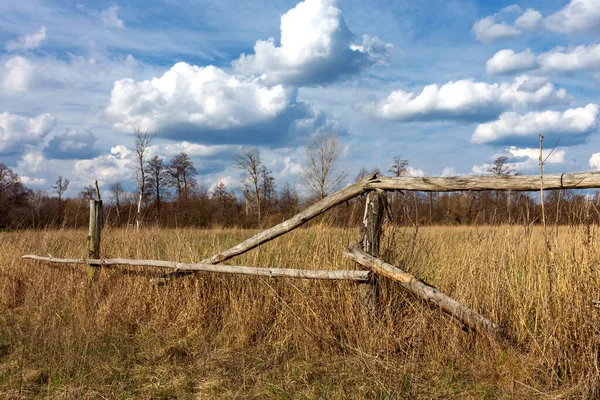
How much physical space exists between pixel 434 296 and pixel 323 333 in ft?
3.81

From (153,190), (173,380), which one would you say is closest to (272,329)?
(173,380)

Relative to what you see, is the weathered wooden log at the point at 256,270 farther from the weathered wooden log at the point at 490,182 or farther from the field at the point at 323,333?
the weathered wooden log at the point at 490,182

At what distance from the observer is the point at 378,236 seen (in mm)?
4652

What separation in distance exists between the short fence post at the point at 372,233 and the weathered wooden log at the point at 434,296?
0.49ft

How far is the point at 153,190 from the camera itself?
38094 millimetres

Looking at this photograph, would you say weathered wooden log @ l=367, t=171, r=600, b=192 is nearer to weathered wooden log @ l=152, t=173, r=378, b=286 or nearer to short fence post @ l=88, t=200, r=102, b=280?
weathered wooden log @ l=152, t=173, r=378, b=286

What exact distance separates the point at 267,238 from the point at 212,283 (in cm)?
109

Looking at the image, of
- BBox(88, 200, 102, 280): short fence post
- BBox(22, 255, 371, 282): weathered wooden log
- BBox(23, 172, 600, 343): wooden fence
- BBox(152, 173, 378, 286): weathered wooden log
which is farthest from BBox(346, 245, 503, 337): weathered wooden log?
BBox(88, 200, 102, 280): short fence post

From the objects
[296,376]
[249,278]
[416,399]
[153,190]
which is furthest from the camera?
[153,190]

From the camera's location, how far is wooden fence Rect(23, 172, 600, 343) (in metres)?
3.93

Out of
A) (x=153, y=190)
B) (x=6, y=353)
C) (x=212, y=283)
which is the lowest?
(x=6, y=353)

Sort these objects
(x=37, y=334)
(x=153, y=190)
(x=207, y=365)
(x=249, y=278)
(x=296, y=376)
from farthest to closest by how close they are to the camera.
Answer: (x=153, y=190), (x=249, y=278), (x=37, y=334), (x=207, y=365), (x=296, y=376)

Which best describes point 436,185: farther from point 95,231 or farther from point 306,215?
point 95,231

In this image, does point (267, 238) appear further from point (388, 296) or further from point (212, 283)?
point (388, 296)
